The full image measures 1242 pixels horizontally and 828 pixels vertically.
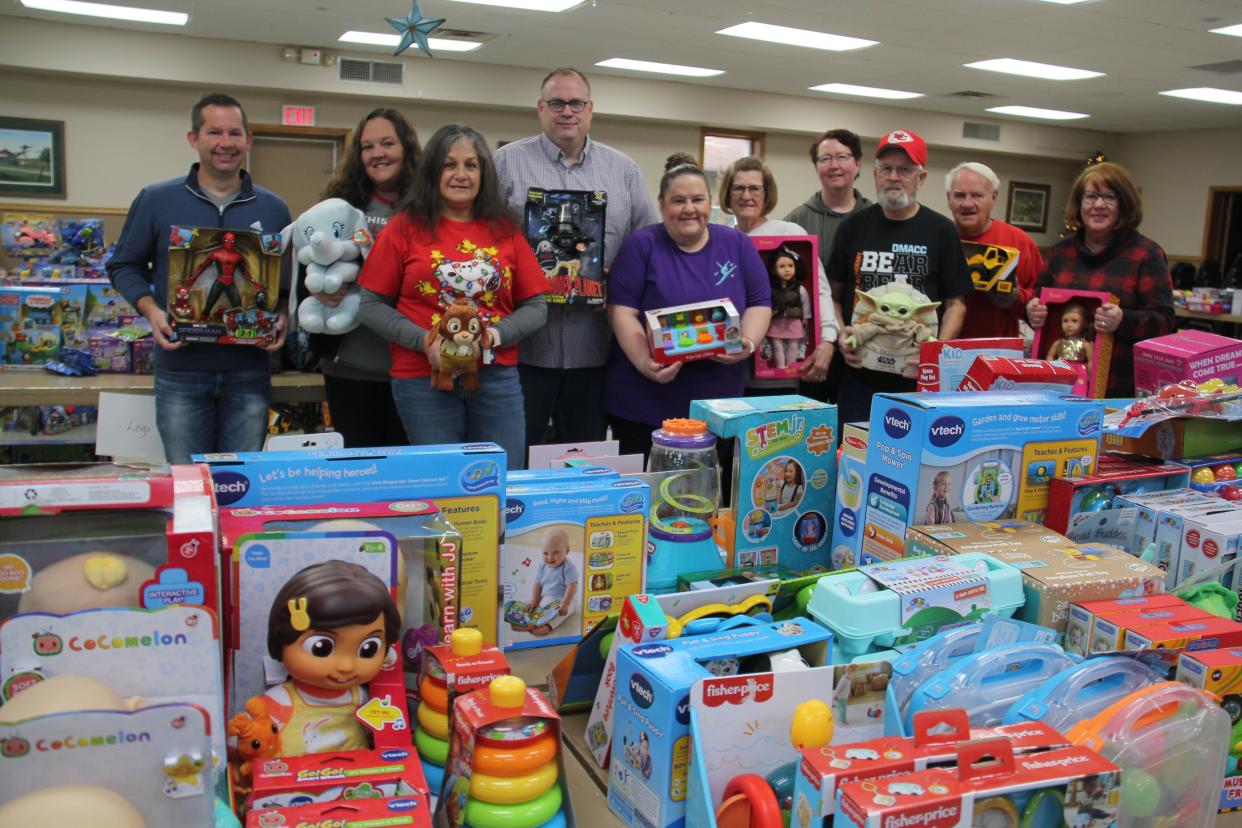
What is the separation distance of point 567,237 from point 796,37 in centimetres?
596

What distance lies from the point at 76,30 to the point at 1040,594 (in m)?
9.06

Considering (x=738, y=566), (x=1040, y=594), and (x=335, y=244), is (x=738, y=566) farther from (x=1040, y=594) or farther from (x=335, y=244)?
(x=335, y=244)

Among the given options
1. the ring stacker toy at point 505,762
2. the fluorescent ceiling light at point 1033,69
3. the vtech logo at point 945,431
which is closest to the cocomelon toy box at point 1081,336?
the vtech logo at point 945,431

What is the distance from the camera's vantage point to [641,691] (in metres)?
1.25

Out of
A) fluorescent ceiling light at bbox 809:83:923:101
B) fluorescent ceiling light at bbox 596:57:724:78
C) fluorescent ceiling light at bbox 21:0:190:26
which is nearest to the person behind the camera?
fluorescent ceiling light at bbox 21:0:190:26

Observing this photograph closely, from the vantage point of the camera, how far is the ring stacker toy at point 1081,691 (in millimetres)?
1271

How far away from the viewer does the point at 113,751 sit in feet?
3.18

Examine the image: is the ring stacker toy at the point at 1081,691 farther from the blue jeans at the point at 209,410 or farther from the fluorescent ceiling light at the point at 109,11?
the fluorescent ceiling light at the point at 109,11

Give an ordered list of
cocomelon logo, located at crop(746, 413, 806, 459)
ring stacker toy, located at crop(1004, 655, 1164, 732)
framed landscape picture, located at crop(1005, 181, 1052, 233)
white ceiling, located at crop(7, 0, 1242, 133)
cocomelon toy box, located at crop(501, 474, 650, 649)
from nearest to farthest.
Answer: ring stacker toy, located at crop(1004, 655, 1164, 732)
cocomelon toy box, located at crop(501, 474, 650, 649)
cocomelon logo, located at crop(746, 413, 806, 459)
white ceiling, located at crop(7, 0, 1242, 133)
framed landscape picture, located at crop(1005, 181, 1052, 233)

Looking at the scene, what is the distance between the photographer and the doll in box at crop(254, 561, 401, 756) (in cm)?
121

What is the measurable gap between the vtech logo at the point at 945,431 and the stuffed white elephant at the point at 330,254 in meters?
1.81

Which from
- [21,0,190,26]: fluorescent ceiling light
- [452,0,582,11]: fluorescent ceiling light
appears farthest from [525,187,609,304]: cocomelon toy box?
[21,0,190,26]: fluorescent ceiling light

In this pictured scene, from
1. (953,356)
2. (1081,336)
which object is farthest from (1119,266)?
(953,356)

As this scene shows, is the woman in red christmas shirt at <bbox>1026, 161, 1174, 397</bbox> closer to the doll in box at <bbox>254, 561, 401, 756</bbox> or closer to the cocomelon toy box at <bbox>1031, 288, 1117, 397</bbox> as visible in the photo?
the cocomelon toy box at <bbox>1031, 288, 1117, 397</bbox>
